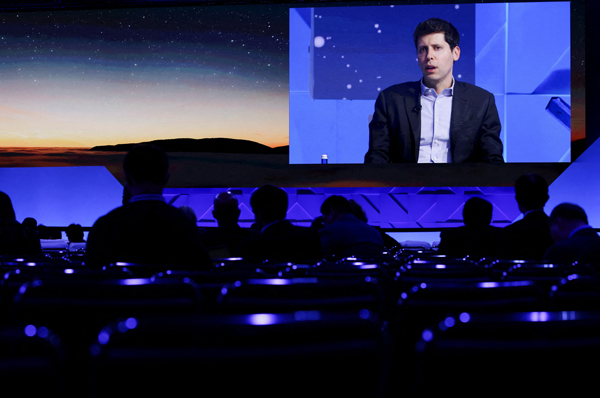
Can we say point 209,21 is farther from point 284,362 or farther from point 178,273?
point 284,362

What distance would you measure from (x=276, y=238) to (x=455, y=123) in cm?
687

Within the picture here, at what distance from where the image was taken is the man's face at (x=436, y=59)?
9.45 meters

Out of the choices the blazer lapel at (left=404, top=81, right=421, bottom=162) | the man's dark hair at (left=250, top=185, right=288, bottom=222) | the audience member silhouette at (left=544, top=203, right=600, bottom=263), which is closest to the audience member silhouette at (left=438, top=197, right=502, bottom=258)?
the audience member silhouette at (left=544, top=203, right=600, bottom=263)

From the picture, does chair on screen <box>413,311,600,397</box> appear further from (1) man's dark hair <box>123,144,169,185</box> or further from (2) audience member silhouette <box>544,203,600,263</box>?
(2) audience member silhouette <box>544,203,600,263</box>

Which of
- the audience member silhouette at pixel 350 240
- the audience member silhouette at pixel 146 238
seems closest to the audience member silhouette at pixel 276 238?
the audience member silhouette at pixel 146 238

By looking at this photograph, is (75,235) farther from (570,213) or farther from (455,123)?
(570,213)

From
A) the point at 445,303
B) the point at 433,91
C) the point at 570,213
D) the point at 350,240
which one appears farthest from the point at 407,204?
the point at 445,303

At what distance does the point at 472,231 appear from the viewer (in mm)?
4270

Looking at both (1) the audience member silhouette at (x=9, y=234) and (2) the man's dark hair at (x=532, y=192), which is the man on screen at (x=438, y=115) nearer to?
(2) the man's dark hair at (x=532, y=192)

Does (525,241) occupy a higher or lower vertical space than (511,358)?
lower

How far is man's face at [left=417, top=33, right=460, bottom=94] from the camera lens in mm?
9453

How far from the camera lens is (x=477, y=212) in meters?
4.18

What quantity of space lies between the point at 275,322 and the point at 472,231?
3759 millimetres

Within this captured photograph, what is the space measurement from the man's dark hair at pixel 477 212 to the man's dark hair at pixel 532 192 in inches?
16.7
